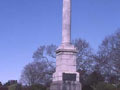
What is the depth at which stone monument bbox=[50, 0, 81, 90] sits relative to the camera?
26000 mm

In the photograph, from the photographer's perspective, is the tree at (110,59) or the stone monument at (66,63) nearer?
the stone monument at (66,63)

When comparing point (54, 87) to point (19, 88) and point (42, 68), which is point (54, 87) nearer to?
point (19, 88)

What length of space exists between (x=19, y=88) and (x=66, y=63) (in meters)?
26.0

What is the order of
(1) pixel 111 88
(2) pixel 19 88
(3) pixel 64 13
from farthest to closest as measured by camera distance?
(2) pixel 19 88, (1) pixel 111 88, (3) pixel 64 13

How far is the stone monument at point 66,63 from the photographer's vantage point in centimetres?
2600

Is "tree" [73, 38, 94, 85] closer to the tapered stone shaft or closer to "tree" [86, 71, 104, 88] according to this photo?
"tree" [86, 71, 104, 88]

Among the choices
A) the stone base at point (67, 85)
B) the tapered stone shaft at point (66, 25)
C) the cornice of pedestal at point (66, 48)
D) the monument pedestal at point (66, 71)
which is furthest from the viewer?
the tapered stone shaft at point (66, 25)

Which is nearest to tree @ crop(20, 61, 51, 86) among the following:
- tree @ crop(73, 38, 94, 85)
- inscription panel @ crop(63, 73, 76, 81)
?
tree @ crop(73, 38, 94, 85)

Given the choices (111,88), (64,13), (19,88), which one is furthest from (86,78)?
(64,13)

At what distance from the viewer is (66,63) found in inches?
1053

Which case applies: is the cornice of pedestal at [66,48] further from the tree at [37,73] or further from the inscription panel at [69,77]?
the tree at [37,73]

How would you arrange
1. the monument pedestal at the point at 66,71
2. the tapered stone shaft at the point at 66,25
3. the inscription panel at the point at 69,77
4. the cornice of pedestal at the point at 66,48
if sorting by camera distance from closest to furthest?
1. the monument pedestal at the point at 66,71
2. the inscription panel at the point at 69,77
3. the cornice of pedestal at the point at 66,48
4. the tapered stone shaft at the point at 66,25

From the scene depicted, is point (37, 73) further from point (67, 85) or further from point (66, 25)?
point (67, 85)

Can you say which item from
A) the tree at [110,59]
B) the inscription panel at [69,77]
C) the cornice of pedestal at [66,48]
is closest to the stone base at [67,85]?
the inscription panel at [69,77]
